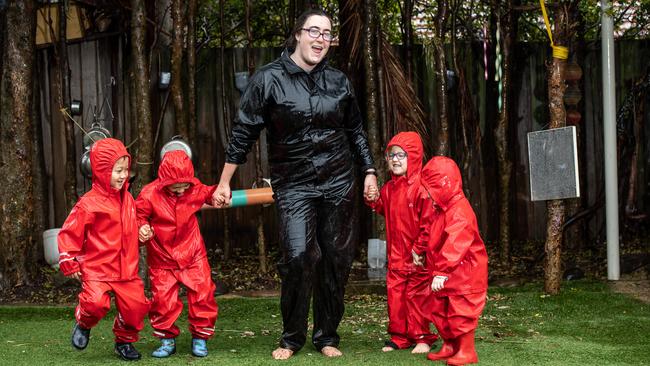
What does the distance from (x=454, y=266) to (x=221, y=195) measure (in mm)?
1456

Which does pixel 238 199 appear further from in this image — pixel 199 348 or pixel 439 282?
pixel 439 282

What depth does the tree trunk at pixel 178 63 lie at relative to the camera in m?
8.77

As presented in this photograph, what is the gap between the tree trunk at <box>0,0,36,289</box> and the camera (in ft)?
27.1

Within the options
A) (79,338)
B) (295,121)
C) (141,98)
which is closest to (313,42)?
(295,121)

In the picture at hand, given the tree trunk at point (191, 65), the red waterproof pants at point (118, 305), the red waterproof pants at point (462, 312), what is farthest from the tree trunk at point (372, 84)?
the red waterproof pants at point (118, 305)

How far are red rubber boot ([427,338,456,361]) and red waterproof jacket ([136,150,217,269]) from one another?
1.50 metres

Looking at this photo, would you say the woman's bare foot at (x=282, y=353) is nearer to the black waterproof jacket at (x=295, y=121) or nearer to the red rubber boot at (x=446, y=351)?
the red rubber boot at (x=446, y=351)

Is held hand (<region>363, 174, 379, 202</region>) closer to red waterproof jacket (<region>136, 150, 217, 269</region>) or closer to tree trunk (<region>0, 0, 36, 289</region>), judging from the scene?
red waterproof jacket (<region>136, 150, 217, 269</region>)

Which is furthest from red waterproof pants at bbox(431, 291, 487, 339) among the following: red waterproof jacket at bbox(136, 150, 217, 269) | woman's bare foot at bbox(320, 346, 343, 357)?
red waterproof jacket at bbox(136, 150, 217, 269)

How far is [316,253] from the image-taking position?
562cm

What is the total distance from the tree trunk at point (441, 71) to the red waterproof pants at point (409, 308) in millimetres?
3345

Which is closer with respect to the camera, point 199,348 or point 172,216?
point 199,348

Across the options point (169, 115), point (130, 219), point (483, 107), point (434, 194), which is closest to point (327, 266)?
point (434, 194)

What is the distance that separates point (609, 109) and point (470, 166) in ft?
7.45
